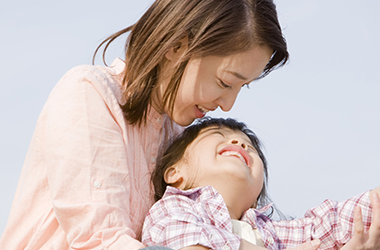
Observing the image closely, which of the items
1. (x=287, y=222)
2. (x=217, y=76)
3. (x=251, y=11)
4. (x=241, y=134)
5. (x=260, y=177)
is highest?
(x=251, y=11)

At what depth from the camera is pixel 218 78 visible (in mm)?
1988

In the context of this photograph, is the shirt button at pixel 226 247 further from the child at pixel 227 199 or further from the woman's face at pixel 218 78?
the woman's face at pixel 218 78

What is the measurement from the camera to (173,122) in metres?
2.30

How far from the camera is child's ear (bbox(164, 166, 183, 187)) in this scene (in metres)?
2.00

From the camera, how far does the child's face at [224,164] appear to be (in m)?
1.88

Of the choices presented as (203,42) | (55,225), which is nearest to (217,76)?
(203,42)

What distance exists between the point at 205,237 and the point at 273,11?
1046 mm

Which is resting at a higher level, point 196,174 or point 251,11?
point 251,11

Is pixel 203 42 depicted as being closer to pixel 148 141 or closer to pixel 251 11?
pixel 251 11

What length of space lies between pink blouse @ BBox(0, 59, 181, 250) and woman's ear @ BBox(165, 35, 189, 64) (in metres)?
0.24

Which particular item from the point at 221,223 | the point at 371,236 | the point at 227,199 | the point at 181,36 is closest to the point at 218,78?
the point at 181,36

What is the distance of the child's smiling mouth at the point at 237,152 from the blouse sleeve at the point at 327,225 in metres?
0.29

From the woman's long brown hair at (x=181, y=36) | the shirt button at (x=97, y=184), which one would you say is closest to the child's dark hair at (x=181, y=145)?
the woman's long brown hair at (x=181, y=36)

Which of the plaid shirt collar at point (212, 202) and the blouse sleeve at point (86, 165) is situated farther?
the plaid shirt collar at point (212, 202)
